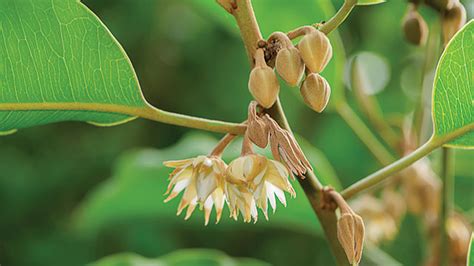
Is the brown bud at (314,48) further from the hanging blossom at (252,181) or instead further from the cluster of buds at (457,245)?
the cluster of buds at (457,245)

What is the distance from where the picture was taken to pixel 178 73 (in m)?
2.59

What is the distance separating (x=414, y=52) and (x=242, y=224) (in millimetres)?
770

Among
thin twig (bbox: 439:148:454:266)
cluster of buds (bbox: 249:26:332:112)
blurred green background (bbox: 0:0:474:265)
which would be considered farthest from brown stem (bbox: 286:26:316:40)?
blurred green background (bbox: 0:0:474:265)

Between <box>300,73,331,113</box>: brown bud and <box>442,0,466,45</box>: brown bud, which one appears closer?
<box>300,73,331,113</box>: brown bud

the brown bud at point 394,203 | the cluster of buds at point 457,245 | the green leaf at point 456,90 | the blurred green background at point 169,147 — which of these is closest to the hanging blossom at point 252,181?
the green leaf at point 456,90

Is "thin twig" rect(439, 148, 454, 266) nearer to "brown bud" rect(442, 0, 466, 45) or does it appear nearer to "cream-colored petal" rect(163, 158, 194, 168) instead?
"brown bud" rect(442, 0, 466, 45)

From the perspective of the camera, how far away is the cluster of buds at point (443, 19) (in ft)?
3.15

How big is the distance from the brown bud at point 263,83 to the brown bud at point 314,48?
0.12 feet

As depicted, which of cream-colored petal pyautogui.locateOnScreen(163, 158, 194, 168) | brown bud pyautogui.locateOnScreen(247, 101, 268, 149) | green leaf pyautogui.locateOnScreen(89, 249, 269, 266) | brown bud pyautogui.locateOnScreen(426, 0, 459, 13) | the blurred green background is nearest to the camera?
brown bud pyautogui.locateOnScreen(247, 101, 268, 149)

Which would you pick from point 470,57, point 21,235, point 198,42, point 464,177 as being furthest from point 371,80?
point 470,57

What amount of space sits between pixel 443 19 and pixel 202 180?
0.40m

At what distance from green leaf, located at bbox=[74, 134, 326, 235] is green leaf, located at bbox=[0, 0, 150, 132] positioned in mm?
547

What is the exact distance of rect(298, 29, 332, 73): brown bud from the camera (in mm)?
737

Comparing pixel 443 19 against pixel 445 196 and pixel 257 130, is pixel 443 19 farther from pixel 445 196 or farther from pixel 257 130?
pixel 257 130
